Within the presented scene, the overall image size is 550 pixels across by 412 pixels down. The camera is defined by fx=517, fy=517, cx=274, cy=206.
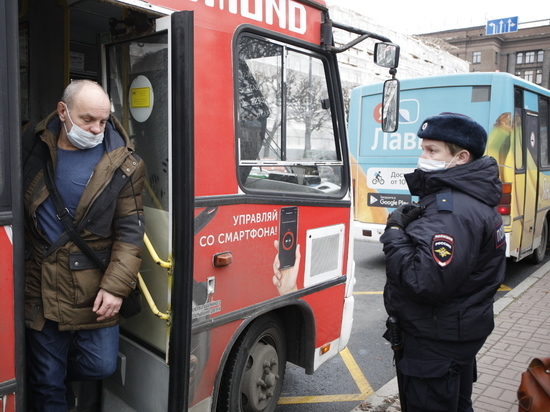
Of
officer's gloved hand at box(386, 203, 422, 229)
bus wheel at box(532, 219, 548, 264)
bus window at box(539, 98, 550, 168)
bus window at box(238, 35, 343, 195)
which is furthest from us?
A: bus wheel at box(532, 219, 548, 264)

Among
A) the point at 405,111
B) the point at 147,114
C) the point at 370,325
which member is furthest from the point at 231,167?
the point at 405,111

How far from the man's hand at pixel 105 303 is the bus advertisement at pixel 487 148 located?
17.0 ft

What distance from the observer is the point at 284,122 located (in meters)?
2.99

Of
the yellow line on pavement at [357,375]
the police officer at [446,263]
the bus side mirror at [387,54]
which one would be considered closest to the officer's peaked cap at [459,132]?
the police officer at [446,263]

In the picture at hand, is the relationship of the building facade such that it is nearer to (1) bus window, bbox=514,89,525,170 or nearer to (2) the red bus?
(1) bus window, bbox=514,89,525,170

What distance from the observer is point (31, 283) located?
2.18 m

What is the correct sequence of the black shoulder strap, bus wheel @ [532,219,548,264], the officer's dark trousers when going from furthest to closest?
bus wheel @ [532,219,548,264] → the officer's dark trousers → the black shoulder strap

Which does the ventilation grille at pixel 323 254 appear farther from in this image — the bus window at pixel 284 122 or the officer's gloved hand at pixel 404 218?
the officer's gloved hand at pixel 404 218

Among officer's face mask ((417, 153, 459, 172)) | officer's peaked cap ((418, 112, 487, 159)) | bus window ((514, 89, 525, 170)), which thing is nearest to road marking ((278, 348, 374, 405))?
officer's face mask ((417, 153, 459, 172))

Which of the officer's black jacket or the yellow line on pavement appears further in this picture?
the yellow line on pavement

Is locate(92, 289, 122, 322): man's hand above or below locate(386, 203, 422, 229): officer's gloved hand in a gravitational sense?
below

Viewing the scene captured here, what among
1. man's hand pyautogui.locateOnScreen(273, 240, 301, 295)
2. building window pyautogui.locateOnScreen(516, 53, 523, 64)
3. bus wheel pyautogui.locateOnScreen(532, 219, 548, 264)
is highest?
building window pyautogui.locateOnScreen(516, 53, 523, 64)

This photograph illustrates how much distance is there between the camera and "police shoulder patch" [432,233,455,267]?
7.26ft

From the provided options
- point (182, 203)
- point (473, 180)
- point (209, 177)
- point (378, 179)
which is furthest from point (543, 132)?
point (182, 203)
